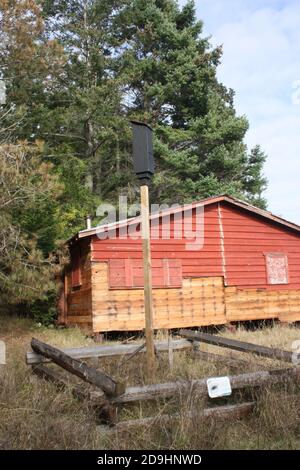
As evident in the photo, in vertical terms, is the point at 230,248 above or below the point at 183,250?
above

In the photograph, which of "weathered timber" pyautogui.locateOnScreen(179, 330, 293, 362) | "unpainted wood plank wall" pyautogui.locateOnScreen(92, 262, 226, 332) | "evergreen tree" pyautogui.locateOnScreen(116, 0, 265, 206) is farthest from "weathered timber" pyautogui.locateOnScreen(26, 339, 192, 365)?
"evergreen tree" pyautogui.locateOnScreen(116, 0, 265, 206)

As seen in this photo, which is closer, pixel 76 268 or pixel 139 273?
pixel 139 273

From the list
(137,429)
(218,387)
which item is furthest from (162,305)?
(137,429)

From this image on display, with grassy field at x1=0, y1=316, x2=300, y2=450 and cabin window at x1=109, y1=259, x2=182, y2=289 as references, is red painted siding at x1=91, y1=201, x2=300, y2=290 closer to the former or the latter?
cabin window at x1=109, y1=259, x2=182, y2=289

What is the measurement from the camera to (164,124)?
29.1 meters

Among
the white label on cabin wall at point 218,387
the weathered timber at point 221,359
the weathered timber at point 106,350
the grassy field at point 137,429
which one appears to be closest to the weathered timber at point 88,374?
the grassy field at point 137,429

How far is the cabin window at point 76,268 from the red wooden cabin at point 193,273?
0.10 feet

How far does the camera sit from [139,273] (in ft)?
50.2

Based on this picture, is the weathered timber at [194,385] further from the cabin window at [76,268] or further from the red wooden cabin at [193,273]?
the cabin window at [76,268]

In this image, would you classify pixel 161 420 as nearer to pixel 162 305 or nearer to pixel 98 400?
pixel 98 400

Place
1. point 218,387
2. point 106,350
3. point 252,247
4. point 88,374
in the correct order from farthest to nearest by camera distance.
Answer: point 252,247
point 106,350
point 218,387
point 88,374

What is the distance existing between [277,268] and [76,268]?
24.2 feet

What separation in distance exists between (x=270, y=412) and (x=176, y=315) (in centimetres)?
1033
